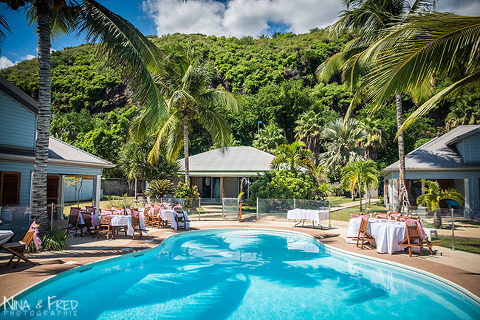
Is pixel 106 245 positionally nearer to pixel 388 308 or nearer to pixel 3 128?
pixel 3 128

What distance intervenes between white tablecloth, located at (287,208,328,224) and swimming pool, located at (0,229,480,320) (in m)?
4.41

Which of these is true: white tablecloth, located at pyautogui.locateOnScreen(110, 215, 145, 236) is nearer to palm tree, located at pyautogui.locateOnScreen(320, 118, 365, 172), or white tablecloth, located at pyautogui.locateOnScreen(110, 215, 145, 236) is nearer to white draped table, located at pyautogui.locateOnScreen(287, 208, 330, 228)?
white draped table, located at pyautogui.locateOnScreen(287, 208, 330, 228)

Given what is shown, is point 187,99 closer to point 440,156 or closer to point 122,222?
point 122,222

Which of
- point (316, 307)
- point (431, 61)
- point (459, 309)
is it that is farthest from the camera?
point (316, 307)

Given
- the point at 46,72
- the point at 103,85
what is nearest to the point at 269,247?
the point at 46,72

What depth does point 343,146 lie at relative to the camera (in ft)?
118

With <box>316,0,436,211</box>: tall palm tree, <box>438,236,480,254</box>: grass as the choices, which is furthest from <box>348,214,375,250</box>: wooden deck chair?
<box>316,0,436,211</box>: tall palm tree

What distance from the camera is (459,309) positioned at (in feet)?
18.5

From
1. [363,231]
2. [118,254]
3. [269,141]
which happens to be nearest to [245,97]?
[269,141]

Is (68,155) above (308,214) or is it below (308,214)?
above

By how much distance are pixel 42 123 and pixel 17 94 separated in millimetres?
4860

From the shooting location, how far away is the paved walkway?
624 centimetres

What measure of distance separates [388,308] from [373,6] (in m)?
14.7

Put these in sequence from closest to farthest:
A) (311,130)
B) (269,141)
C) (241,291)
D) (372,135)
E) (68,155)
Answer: (241,291), (68,155), (372,135), (311,130), (269,141)
